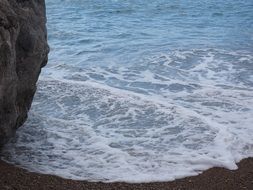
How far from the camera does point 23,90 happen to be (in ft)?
17.3

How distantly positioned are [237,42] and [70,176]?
354 inches

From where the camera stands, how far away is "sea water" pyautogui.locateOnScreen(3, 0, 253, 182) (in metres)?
5.33

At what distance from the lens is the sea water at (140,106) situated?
5.33 metres

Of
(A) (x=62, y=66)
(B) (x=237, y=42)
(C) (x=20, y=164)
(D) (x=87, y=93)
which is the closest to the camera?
(C) (x=20, y=164)

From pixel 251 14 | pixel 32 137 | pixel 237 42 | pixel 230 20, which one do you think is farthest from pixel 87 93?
pixel 251 14

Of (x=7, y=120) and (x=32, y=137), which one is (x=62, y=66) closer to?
(x=32, y=137)

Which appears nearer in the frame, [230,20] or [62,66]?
[62,66]

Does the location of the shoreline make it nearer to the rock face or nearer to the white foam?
the white foam

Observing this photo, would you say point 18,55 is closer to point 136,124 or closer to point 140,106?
point 136,124

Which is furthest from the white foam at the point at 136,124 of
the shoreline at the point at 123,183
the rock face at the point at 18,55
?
the rock face at the point at 18,55

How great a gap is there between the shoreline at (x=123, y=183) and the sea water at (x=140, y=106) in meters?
0.13

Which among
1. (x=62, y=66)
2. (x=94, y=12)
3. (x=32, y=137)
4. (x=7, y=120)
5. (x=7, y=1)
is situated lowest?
(x=94, y=12)

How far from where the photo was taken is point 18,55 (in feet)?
16.7

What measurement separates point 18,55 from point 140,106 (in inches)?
108
